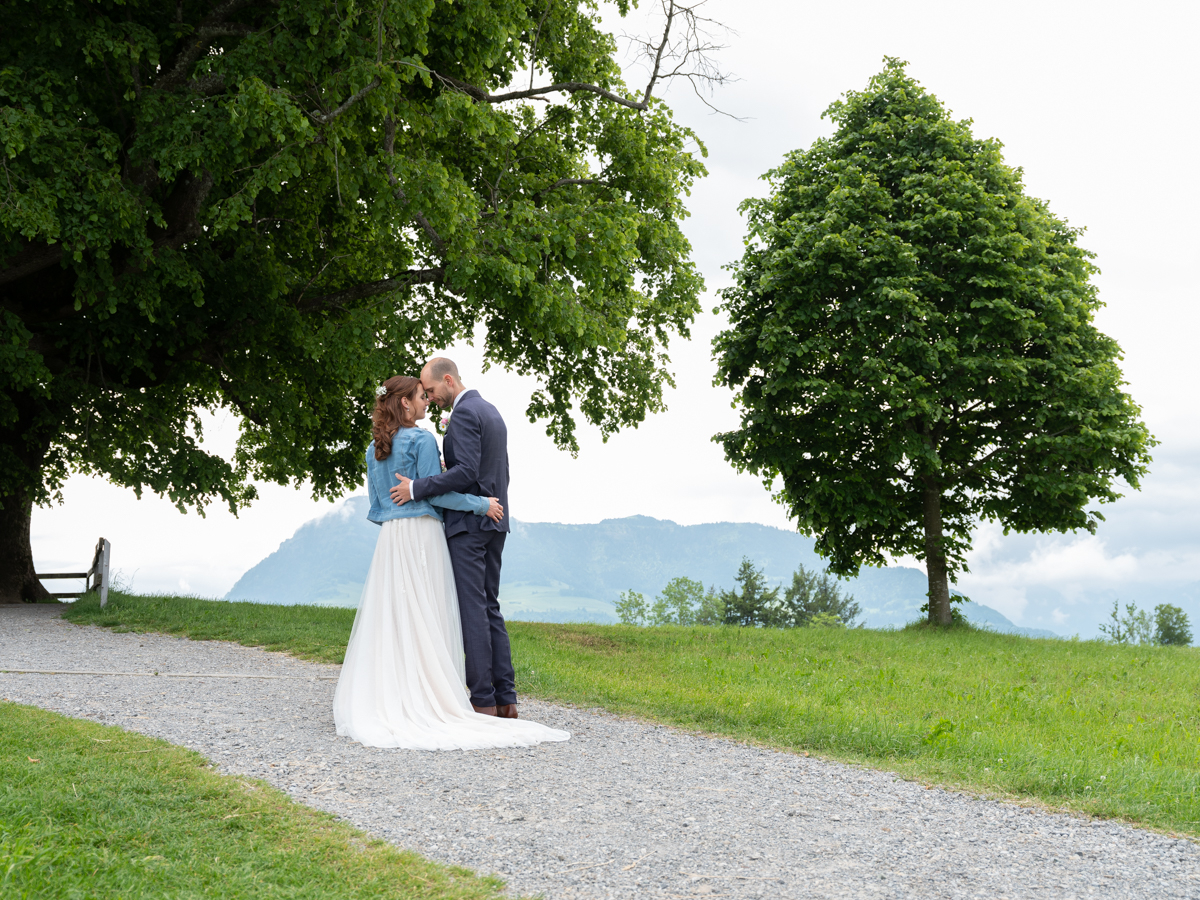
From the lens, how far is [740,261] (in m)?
22.5

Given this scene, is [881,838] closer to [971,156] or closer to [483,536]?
[483,536]

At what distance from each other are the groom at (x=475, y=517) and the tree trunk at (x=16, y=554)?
49.3 feet

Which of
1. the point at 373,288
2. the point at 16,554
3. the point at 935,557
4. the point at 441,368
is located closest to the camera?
the point at 441,368

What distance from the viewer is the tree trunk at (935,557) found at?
21.3 metres

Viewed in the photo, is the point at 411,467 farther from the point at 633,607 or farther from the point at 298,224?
the point at 633,607

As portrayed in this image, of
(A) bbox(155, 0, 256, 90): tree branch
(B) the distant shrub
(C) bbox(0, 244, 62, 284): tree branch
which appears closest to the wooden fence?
(C) bbox(0, 244, 62, 284): tree branch

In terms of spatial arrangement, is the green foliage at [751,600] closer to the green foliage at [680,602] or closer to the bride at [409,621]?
the green foliage at [680,602]

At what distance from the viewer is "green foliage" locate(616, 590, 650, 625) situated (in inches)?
2753

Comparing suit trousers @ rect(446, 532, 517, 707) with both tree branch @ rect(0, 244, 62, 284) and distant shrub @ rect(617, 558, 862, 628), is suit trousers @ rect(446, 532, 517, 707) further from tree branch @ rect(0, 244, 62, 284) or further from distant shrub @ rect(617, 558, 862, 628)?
distant shrub @ rect(617, 558, 862, 628)

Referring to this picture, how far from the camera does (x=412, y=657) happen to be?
7.15m

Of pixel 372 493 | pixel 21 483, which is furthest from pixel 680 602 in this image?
pixel 372 493

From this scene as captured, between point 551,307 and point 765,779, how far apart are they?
9.66 m

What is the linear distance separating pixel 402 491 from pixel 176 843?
3.48 metres

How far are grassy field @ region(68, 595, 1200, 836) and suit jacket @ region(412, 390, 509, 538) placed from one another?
2.53 meters
